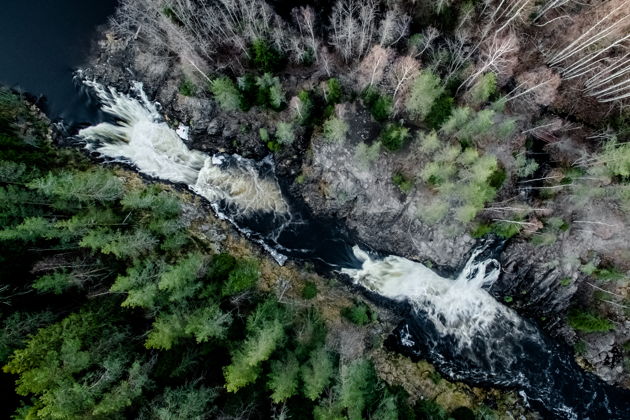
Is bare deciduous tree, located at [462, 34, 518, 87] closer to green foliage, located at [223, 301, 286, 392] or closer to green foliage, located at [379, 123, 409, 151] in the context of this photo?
green foliage, located at [379, 123, 409, 151]

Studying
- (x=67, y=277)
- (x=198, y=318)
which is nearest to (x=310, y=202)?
(x=198, y=318)

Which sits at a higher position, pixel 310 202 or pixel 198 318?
pixel 310 202

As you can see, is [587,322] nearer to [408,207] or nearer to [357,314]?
[408,207]

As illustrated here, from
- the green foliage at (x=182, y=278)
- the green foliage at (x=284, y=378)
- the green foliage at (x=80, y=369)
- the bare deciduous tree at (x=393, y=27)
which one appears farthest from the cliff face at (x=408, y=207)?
the green foliage at (x=80, y=369)

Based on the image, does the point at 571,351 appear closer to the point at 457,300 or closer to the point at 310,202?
the point at 457,300

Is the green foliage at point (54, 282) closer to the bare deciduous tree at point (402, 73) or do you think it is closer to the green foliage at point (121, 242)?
the green foliage at point (121, 242)

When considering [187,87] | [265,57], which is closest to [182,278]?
[187,87]
